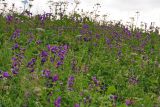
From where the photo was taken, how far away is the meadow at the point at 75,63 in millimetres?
4328

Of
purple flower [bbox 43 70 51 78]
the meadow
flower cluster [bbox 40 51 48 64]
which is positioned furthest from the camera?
flower cluster [bbox 40 51 48 64]

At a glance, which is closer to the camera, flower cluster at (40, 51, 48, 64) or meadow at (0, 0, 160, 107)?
meadow at (0, 0, 160, 107)

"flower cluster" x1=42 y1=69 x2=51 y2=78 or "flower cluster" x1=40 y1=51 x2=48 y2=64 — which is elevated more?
"flower cluster" x1=40 y1=51 x2=48 y2=64

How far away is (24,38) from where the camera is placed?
6746 mm

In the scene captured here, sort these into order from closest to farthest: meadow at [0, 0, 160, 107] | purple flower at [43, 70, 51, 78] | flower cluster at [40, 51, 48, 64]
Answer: meadow at [0, 0, 160, 107] → purple flower at [43, 70, 51, 78] → flower cluster at [40, 51, 48, 64]

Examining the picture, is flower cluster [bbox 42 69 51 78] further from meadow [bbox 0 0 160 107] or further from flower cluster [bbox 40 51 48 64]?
flower cluster [bbox 40 51 48 64]

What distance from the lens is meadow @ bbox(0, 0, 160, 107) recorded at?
4328 mm

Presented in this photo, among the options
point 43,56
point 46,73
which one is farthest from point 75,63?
point 46,73

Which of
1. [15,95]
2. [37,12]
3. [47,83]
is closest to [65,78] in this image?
[47,83]

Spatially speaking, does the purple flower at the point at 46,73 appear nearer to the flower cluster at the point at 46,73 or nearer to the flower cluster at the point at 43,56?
the flower cluster at the point at 46,73

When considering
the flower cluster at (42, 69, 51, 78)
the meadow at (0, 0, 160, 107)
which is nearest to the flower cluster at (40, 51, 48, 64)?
the meadow at (0, 0, 160, 107)

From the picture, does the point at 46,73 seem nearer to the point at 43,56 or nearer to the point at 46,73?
the point at 46,73

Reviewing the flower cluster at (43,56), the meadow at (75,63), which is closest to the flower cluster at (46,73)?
the meadow at (75,63)

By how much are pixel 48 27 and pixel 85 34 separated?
77 cm
